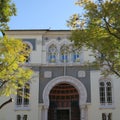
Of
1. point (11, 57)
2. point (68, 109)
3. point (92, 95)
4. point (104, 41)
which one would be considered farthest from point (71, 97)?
point (104, 41)

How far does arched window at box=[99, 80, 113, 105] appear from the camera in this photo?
29.8m

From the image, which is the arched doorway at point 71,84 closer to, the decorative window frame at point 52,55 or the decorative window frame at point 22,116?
the decorative window frame at point 22,116

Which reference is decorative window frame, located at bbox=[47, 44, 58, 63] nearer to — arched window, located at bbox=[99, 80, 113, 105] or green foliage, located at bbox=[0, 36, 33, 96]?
arched window, located at bbox=[99, 80, 113, 105]

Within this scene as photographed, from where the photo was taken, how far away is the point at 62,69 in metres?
30.6

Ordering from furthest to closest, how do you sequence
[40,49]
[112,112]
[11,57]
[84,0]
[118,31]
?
[40,49] → [112,112] → [11,57] → [84,0] → [118,31]

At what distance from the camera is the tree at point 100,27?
16.0 m

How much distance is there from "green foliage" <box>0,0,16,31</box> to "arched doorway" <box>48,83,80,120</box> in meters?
17.0

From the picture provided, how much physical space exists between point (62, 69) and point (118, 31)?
1501 centimetres

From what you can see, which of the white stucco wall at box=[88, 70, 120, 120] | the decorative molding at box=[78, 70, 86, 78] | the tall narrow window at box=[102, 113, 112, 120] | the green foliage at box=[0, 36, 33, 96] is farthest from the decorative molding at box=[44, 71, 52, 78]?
the green foliage at box=[0, 36, 33, 96]

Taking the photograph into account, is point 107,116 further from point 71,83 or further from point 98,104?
point 71,83

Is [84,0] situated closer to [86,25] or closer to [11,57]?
[86,25]

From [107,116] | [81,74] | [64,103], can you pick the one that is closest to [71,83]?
[81,74]

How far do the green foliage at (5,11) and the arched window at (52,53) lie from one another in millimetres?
14742

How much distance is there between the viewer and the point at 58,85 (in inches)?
1291
